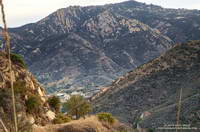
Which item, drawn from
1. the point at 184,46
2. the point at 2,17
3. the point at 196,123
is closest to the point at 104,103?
the point at 184,46

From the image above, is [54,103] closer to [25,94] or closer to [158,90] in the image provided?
[25,94]

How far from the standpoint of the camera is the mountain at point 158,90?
96.8 meters

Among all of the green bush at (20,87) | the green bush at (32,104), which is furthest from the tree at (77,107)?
the green bush at (32,104)

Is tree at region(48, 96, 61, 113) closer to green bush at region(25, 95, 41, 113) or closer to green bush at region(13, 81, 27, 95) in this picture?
green bush at region(13, 81, 27, 95)

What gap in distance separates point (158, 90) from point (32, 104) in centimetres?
7849

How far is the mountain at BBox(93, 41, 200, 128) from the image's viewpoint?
9676 centimetres

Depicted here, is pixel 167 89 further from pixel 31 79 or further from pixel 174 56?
pixel 31 79

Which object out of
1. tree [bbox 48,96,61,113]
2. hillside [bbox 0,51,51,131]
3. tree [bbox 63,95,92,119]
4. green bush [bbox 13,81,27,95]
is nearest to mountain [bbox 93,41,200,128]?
tree [bbox 63,95,92,119]

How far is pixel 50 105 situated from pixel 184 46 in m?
94.2

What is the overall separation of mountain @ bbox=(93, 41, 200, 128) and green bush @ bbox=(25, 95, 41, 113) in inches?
1510

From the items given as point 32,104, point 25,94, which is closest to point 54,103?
point 25,94

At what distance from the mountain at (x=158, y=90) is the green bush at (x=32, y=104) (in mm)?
38345

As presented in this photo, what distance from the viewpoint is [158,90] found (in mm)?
127688

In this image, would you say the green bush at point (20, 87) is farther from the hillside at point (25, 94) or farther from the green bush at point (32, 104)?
the green bush at point (32, 104)
